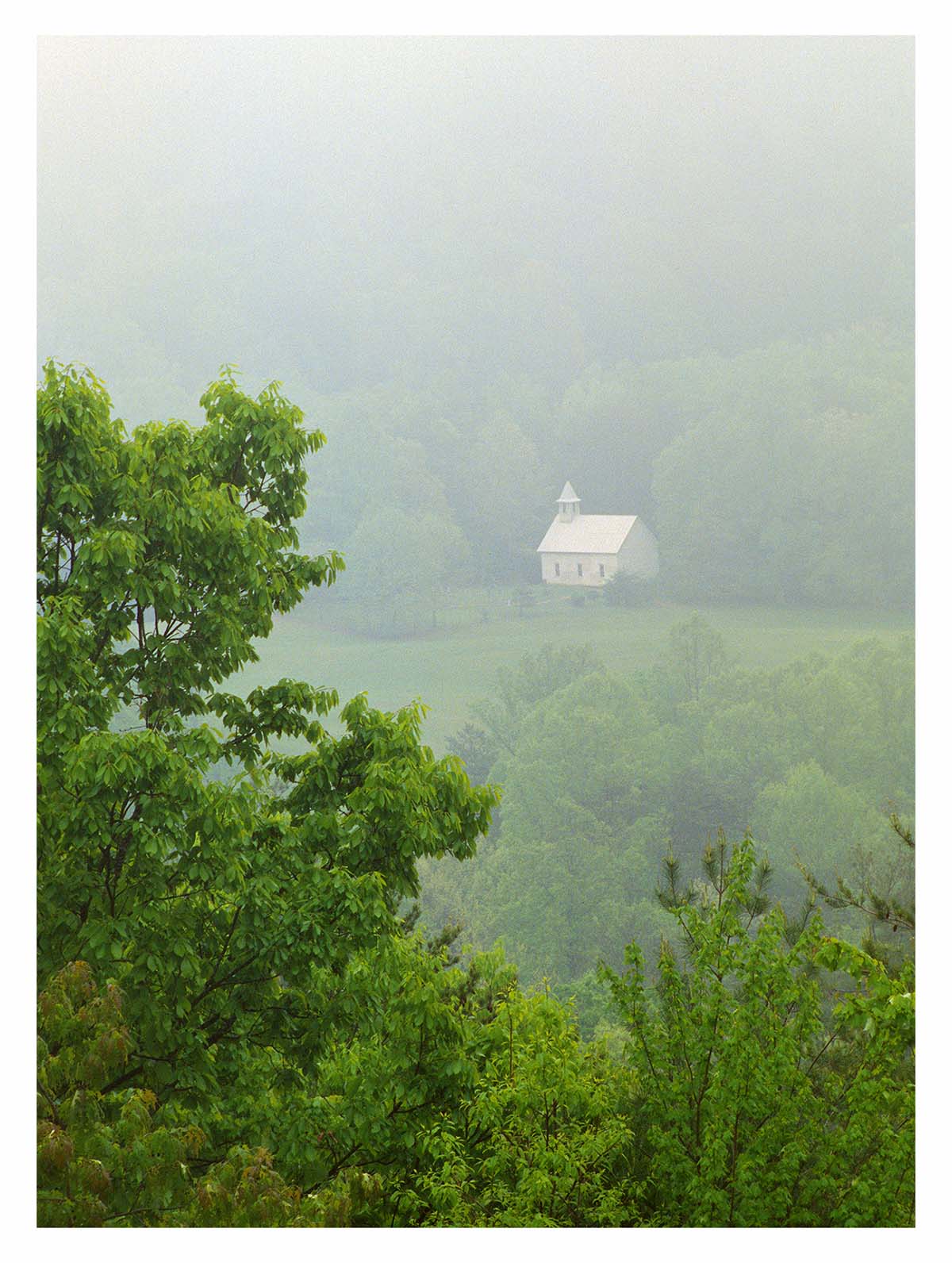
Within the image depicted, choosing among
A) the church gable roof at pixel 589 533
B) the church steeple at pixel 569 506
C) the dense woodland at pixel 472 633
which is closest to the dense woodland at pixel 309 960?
the dense woodland at pixel 472 633

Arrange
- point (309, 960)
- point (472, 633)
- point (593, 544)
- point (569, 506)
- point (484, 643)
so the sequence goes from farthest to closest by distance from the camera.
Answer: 1. point (593, 544)
2. point (472, 633)
3. point (484, 643)
4. point (569, 506)
5. point (309, 960)

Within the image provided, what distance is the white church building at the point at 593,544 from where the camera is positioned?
13938 millimetres

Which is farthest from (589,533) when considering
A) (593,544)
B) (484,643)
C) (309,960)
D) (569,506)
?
(309,960)

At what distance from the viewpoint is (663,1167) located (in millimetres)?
4691

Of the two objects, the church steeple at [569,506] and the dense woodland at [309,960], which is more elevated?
the church steeple at [569,506]

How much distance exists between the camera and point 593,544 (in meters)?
15.0

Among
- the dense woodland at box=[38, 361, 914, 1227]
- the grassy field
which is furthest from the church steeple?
the dense woodland at box=[38, 361, 914, 1227]

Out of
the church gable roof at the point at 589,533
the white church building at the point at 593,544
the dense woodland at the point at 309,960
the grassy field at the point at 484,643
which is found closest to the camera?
the dense woodland at the point at 309,960

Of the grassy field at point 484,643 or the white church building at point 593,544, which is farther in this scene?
the white church building at point 593,544

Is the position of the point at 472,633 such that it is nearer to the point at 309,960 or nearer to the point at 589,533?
the point at 589,533

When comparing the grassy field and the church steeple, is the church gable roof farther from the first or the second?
the grassy field

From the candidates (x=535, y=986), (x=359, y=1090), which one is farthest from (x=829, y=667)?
(x=359, y=1090)

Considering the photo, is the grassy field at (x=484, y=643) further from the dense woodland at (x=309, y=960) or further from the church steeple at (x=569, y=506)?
the dense woodland at (x=309, y=960)

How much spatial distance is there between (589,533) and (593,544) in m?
0.33
